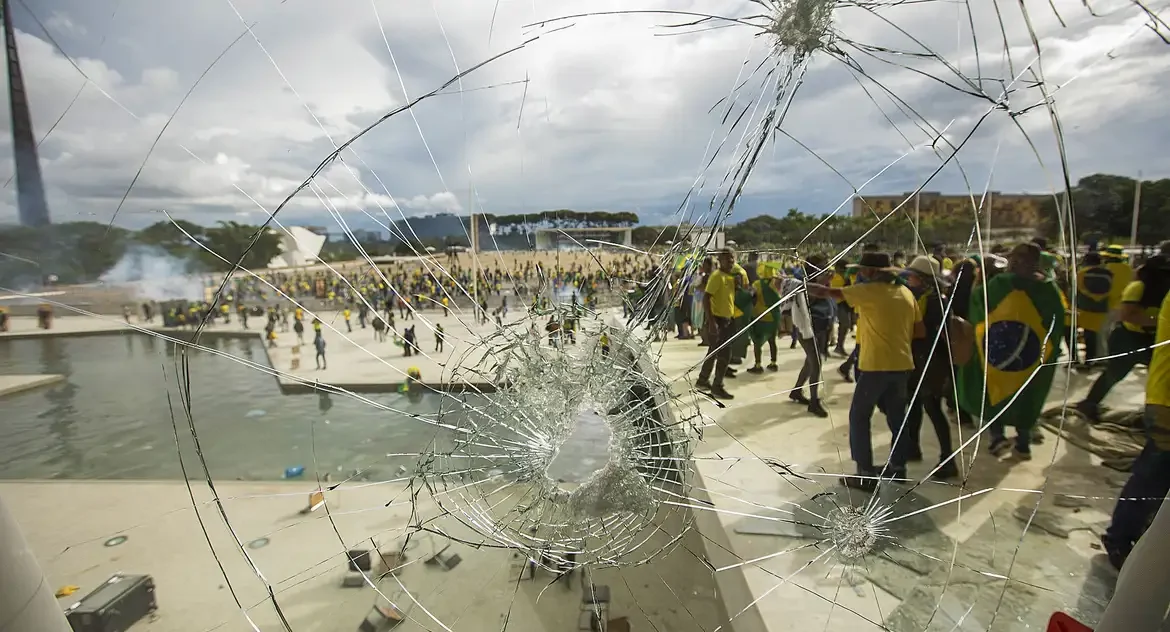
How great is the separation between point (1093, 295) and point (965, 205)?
1.47ft

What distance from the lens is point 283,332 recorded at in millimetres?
3688

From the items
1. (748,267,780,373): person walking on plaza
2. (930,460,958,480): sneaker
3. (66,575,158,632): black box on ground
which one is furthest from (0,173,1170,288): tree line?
(66,575,158,632): black box on ground

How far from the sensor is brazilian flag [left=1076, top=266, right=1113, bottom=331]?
4.17 ft

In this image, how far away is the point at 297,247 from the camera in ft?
6.61

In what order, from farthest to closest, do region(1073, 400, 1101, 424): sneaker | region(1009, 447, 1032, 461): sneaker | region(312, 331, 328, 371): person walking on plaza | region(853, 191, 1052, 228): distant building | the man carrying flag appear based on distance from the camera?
region(312, 331, 328, 371): person walking on plaza → region(1009, 447, 1032, 461): sneaker → region(1073, 400, 1101, 424): sneaker → the man carrying flag → region(853, 191, 1052, 228): distant building

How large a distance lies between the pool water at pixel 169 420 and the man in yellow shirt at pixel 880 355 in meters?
1.72

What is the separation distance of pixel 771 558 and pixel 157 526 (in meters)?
2.89

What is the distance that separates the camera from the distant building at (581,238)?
5.54ft

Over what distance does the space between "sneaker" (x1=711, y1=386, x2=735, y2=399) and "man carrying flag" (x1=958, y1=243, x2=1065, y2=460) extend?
86 cm

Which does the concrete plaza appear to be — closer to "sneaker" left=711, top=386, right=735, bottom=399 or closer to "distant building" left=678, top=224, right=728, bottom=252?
"sneaker" left=711, top=386, right=735, bottom=399

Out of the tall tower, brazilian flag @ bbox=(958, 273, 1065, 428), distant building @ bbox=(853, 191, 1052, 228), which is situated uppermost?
the tall tower

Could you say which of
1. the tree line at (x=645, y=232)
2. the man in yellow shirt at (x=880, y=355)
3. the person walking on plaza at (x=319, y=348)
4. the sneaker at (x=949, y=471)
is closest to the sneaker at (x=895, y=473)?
the man in yellow shirt at (x=880, y=355)

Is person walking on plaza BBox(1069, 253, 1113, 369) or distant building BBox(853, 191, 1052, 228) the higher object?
distant building BBox(853, 191, 1052, 228)

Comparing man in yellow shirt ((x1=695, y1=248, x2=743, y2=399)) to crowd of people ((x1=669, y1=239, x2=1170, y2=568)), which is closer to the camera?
crowd of people ((x1=669, y1=239, x2=1170, y2=568))
